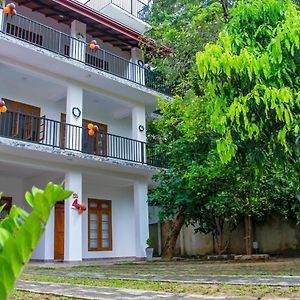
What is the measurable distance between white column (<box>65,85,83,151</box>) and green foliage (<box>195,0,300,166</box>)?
7.80 metres

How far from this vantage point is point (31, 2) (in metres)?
12.6

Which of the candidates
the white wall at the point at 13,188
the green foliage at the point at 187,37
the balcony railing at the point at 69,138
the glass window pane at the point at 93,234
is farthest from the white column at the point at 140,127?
the white wall at the point at 13,188

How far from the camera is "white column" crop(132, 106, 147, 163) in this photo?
14.4m

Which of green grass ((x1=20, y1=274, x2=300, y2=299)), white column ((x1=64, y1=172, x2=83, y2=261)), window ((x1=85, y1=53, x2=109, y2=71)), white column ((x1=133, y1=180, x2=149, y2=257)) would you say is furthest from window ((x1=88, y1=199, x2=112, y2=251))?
green grass ((x1=20, y1=274, x2=300, y2=299))

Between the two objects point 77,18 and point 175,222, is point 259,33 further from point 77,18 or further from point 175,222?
point 77,18

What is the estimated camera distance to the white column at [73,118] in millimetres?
12336

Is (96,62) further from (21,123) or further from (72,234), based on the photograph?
(72,234)

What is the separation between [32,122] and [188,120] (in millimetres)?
4666

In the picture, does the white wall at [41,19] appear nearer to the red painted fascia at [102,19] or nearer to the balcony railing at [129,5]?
the red painted fascia at [102,19]

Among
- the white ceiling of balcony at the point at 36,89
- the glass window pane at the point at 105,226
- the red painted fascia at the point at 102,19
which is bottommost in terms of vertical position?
the glass window pane at the point at 105,226

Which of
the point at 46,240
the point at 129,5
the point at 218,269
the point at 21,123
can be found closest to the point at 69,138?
the point at 21,123

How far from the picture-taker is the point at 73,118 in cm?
1266

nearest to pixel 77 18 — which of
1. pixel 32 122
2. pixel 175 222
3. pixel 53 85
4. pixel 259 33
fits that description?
pixel 53 85

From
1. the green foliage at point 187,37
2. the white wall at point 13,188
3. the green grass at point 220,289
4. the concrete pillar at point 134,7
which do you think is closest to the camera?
the green grass at point 220,289
